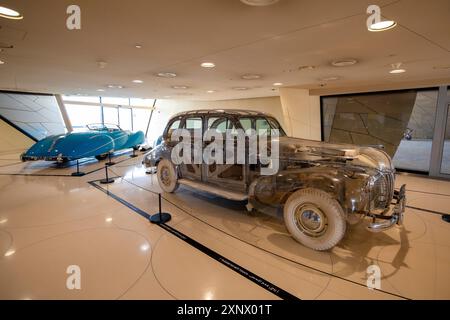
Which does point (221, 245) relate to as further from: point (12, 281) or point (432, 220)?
point (432, 220)

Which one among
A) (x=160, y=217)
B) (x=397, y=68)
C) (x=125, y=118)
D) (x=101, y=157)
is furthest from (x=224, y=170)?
(x=125, y=118)

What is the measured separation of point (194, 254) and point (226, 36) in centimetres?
258

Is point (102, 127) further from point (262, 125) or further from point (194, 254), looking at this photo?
point (194, 254)

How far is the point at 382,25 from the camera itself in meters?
2.18

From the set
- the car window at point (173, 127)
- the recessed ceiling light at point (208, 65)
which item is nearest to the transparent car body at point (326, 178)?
the recessed ceiling light at point (208, 65)

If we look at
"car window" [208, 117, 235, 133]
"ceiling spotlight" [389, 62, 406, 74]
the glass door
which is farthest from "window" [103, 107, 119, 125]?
the glass door

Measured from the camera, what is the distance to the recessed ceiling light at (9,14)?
1.96 metres

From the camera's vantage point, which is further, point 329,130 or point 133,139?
point 133,139

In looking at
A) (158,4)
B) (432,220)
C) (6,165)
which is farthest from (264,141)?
(6,165)

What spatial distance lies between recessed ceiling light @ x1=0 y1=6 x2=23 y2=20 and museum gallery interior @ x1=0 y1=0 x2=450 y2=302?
0.02m

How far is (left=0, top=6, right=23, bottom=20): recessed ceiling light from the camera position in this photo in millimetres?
1956

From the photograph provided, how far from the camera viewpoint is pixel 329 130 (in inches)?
334

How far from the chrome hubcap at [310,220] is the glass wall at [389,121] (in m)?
5.73

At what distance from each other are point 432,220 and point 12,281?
211 inches
